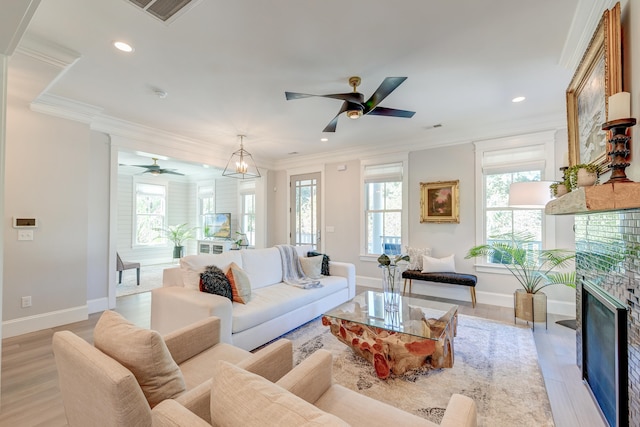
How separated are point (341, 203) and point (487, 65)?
11.8ft

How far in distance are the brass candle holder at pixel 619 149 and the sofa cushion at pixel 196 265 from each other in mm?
3108

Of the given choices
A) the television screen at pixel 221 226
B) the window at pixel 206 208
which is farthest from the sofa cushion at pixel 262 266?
the window at pixel 206 208

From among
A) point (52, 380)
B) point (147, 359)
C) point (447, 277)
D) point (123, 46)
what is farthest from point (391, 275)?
point (123, 46)

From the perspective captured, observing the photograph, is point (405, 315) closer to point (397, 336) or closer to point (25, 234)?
point (397, 336)

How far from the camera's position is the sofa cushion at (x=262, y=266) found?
3.47 metres

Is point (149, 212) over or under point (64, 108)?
under

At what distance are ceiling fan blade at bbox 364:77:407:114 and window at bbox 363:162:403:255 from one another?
96.8 inches

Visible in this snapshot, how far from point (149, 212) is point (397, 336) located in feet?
26.6

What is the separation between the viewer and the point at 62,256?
352 centimetres

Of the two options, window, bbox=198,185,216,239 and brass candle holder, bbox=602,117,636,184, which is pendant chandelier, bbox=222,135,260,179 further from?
brass candle holder, bbox=602,117,636,184

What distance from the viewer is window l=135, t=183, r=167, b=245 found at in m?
7.90

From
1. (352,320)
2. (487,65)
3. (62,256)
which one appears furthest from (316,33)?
(62,256)

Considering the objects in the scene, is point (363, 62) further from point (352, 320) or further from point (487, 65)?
point (352, 320)

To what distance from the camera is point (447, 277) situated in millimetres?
4176
